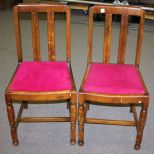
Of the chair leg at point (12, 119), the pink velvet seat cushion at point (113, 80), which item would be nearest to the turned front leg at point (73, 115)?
the pink velvet seat cushion at point (113, 80)

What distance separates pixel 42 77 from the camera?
5.76ft

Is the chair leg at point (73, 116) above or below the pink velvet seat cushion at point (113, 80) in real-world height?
below

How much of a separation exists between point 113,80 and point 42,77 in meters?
0.48

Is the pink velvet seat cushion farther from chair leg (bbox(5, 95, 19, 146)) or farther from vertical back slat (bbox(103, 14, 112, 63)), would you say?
chair leg (bbox(5, 95, 19, 146))

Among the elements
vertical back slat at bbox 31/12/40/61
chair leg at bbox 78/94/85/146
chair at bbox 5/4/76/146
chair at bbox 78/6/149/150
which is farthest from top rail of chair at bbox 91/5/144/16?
chair leg at bbox 78/94/85/146

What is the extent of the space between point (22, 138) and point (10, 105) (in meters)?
0.38

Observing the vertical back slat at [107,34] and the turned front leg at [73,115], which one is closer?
the turned front leg at [73,115]

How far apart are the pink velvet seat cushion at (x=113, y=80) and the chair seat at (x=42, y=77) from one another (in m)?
0.16

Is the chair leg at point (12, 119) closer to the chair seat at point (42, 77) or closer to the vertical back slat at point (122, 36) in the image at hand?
the chair seat at point (42, 77)

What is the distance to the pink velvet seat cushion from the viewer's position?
1.63m

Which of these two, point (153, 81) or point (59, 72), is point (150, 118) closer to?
point (153, 81)

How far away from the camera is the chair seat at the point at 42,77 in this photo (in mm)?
1655

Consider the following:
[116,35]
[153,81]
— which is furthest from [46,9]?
[116,35]

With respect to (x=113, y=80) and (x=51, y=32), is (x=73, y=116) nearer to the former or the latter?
(x=113, y=80)
